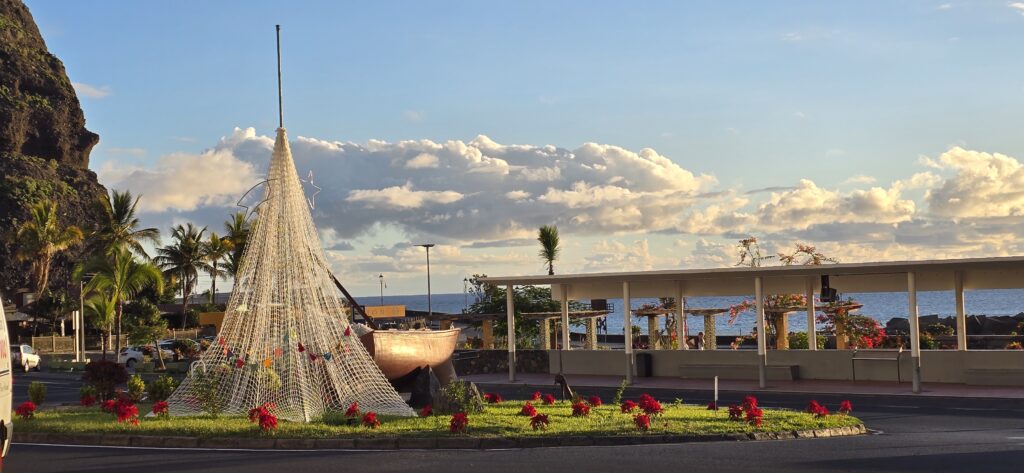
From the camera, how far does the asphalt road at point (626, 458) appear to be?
1420 centimetres

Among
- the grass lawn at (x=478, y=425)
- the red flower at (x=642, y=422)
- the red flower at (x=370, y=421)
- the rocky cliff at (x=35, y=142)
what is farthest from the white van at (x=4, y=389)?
the rocky cliff at (x=35, y=142)

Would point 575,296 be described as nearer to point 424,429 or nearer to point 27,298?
point 424,429

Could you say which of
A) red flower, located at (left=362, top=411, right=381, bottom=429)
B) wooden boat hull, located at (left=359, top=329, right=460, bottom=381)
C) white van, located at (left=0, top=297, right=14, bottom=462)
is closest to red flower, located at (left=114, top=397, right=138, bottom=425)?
red flower, located at (left=362, top=411, right=381, bottom=429)

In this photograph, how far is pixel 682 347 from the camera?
34.6 m

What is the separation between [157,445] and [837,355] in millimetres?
18696

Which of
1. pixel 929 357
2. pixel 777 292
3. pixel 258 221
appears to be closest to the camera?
pixel 258 221

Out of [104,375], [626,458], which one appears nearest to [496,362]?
[104,375]

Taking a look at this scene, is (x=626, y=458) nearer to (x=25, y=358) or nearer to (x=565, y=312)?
(x=565, y=312)

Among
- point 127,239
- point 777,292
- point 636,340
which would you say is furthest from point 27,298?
point 777,292

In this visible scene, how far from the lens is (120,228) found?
60781mm

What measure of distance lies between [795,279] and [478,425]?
17.2 meters

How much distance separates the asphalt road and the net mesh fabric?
3.59 metres

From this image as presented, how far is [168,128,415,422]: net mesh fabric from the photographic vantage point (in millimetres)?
20719

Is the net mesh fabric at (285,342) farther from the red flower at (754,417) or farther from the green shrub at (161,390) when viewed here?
the red flower at (754,417)
